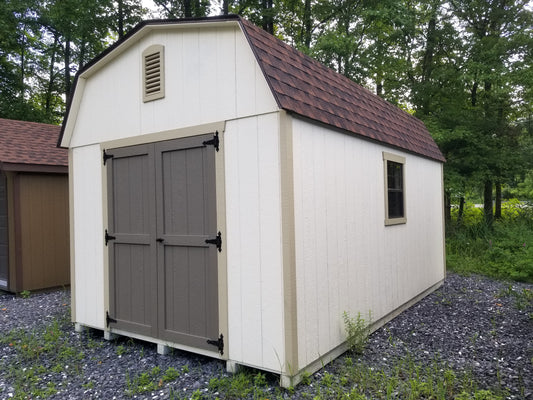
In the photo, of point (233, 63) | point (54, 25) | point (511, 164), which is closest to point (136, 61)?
point (233, 63)

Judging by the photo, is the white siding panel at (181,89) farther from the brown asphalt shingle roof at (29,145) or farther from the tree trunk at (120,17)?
the tree trunk at (120,17)

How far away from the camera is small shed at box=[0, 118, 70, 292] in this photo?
6820 millimetres

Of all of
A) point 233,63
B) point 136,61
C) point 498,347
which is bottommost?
point 498,347

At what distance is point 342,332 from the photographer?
12.6ft

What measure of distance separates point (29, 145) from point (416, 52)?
1242 cm

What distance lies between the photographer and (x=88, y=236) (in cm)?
460

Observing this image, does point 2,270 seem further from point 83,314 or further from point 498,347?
point 498,347

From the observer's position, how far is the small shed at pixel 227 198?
319 centimetres

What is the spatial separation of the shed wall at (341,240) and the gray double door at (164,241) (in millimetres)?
855

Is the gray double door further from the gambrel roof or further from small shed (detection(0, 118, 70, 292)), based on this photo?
small shed (detection(0, 118, 70, 292))

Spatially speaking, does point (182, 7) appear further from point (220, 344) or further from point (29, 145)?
point (220, 344)

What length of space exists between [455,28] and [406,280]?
10395 millimetres

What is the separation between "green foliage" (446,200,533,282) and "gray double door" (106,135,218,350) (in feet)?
21.8

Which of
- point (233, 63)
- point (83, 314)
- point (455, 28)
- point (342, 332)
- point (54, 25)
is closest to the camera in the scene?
point (233, 63)
